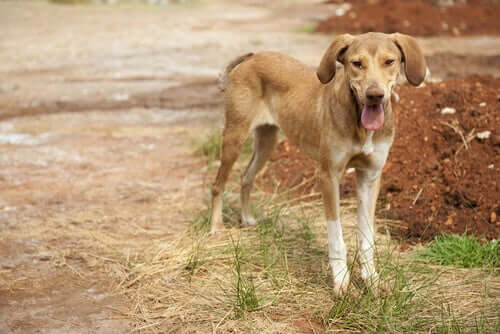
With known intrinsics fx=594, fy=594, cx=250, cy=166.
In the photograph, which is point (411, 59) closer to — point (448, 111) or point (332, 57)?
point (332, 57)

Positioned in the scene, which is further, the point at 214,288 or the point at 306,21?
the point at 306,21

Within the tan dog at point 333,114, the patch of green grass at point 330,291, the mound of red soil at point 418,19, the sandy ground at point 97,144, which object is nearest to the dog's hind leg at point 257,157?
the tan dog at point 333,114

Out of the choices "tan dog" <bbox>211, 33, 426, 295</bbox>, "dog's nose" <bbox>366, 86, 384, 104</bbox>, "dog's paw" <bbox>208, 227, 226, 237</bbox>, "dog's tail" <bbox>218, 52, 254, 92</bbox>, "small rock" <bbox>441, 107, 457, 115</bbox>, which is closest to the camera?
"dog's nose" <bbox>366, 86, 384, 104</bbox>

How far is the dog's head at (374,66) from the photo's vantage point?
3725 mm

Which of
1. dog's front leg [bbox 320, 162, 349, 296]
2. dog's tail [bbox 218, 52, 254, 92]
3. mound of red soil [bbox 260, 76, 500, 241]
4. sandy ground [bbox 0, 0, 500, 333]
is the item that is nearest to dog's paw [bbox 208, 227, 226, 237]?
sandy ground [bbox 0, 0, 500, 333]

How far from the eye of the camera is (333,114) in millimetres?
4230

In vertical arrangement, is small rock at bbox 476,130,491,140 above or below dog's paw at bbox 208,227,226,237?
above

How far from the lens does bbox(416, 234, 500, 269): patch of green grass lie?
4.61 m

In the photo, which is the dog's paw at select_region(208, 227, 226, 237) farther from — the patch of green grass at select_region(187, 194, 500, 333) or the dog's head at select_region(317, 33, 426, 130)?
the dog's head at select_region(317, 33, 426, 130)

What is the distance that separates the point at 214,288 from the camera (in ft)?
14.5

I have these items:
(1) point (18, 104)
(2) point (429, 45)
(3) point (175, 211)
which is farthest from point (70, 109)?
(2) point (429, 45)

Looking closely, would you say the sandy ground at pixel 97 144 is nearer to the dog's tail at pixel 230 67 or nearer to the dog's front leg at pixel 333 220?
the dog's tail at pixel 230 67

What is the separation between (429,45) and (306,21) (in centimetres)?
793

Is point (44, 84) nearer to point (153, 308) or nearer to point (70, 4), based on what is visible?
point (153, 308)
